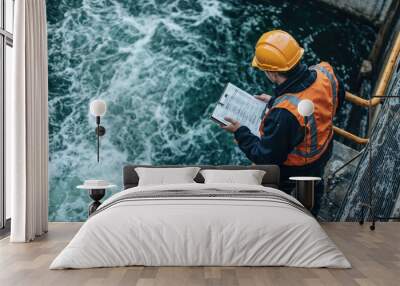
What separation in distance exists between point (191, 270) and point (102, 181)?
8.51 ft

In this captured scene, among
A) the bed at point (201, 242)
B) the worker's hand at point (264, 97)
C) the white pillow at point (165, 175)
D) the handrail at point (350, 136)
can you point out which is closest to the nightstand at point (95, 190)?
the white pillow at point (165, 175)

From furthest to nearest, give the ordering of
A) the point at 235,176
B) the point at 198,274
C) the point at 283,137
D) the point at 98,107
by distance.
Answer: the point at 283,137
the point at 98,107
the point at 235,176
the point at 198,274

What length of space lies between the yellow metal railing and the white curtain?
3602 mm

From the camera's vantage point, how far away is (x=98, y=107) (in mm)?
6824

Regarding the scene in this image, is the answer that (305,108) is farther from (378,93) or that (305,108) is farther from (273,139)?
(378,93)

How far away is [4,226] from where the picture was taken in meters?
6.39

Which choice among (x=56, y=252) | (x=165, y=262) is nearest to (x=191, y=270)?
(x=165, y=262)

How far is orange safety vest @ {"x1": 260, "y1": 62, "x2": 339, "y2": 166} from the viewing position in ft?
23.0

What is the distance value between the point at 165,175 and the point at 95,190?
0.83 m

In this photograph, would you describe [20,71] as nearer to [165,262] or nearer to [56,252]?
[56,252]

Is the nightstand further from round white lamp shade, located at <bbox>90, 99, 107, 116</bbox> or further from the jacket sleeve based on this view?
the jacket sleeve

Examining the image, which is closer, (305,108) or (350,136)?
(305,108)

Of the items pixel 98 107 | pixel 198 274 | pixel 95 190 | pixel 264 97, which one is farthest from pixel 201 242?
pixel 264 97

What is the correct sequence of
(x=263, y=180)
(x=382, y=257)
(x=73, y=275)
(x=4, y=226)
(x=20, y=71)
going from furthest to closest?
1. (x=263, y=180)
2. (x=4, y=226)
3. (x=20, y=71)
4. (x=382, y=257)
5. (x=73, y=275)
